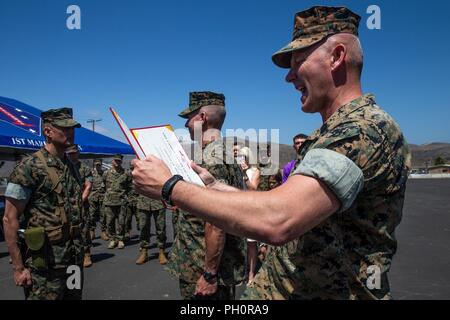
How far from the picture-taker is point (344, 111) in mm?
1360

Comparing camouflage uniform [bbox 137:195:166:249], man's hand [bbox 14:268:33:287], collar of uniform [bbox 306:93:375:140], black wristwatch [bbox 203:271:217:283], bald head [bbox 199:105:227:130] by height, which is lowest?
camouflage uniform [bbox 137:195:166:249]

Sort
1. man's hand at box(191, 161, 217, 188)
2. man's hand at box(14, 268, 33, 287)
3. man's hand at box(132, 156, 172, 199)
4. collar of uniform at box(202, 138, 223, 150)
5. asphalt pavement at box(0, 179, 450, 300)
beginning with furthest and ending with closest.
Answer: asphalt pavement at box(0, 179, 450, 300) < man's hand at box(14, 268, 33, 287) < collar of uniform at box(202, 138, 223, 150) < man's hand at box(191, 161, 217, 188) < man's hand at box(132, 156, 172, 199)

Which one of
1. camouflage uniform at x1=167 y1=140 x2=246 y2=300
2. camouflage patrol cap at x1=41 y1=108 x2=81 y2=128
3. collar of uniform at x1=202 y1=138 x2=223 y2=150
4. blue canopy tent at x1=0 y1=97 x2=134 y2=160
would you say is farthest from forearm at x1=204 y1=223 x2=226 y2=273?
blue canopy tent at x1=0 y1=97 x2=134 y2=160

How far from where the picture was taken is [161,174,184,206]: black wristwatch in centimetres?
126

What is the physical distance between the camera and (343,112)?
53.4 inches

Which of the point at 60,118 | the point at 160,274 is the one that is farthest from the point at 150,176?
the point at 160,274

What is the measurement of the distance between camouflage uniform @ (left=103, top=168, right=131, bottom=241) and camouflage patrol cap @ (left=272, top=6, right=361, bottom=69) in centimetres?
761

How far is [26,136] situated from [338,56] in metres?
9.70

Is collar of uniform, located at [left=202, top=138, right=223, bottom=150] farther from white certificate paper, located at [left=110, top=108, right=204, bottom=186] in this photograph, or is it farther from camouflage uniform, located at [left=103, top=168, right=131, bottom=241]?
camouflage uniform, located at [left=103, top=168, right=131, bottom=241]

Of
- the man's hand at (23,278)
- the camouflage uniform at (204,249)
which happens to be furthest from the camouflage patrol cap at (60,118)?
the camouflage uniform at (204,249)

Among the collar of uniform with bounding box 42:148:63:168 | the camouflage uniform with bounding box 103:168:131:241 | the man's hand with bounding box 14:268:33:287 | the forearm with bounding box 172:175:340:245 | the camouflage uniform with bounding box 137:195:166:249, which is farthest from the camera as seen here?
the camouflage uniform with bounding box 103:168:131:241

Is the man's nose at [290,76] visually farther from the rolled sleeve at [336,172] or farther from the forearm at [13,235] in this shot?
the forearm at [13,235]

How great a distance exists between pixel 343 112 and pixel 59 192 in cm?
272

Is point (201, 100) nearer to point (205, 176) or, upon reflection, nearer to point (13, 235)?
point (205, 176)
